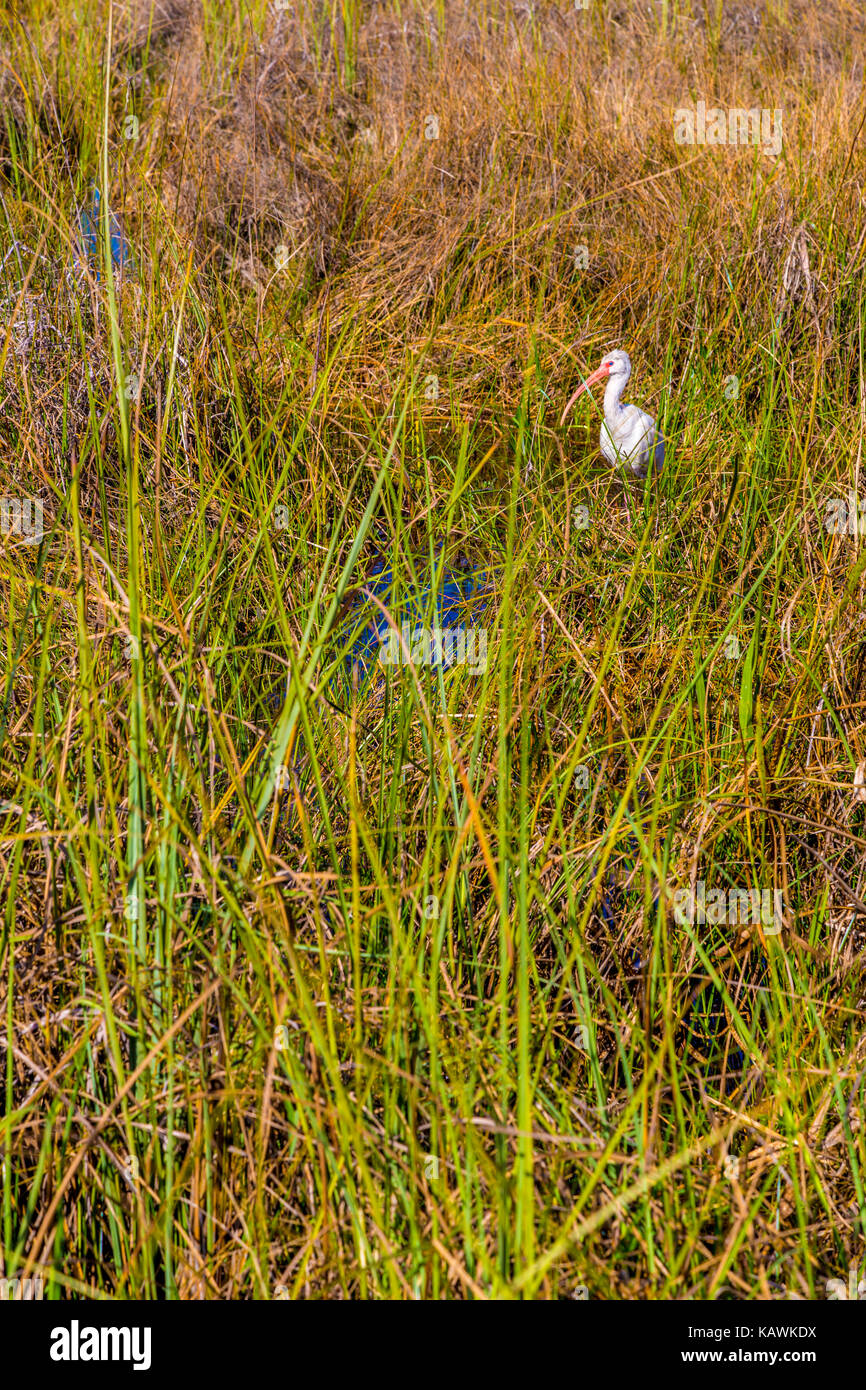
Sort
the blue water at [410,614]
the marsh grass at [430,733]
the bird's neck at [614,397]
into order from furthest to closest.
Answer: the bird's neck at [614,397] → the blue water at [410,614] → the marsh grass at [430,733]

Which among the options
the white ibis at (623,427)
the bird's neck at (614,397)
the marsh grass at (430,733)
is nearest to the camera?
the marsh grass at (430,733)

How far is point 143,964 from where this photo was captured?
1.18 metres

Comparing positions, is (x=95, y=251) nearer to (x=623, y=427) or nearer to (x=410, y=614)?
(x=623, y=427)

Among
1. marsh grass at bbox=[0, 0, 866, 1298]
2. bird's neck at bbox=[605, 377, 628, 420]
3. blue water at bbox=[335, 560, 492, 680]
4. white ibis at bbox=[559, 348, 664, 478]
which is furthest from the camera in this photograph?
bird's neck at bbox=[605, 377, 628, 420]

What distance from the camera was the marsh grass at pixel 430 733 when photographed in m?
1.18

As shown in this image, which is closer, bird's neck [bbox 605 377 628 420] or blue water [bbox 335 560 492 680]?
blue water [bbox 335 560 492 680]

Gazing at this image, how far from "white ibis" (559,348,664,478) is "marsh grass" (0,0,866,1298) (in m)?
0.08

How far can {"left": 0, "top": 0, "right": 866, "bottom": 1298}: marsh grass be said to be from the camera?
3.86 feet

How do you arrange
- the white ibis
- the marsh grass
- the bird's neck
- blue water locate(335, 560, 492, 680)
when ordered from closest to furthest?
the marsh grass < blue water locate(335, 560, 492, 680) < the white ibis < the bird's neck

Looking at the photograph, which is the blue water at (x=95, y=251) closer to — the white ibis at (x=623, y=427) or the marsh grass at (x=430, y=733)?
the marsh grass at (x=430, y=733)

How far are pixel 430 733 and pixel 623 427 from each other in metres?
1.78

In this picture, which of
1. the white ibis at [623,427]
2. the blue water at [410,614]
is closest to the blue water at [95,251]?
the blue water at [410,614]

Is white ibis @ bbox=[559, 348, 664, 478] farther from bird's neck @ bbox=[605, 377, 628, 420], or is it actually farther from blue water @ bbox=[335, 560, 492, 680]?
blue water @ bbox=[335, 560, 492, 680]

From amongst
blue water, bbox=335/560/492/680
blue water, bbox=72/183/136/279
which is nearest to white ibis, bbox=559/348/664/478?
blue water, bbox=335/560/492/680
